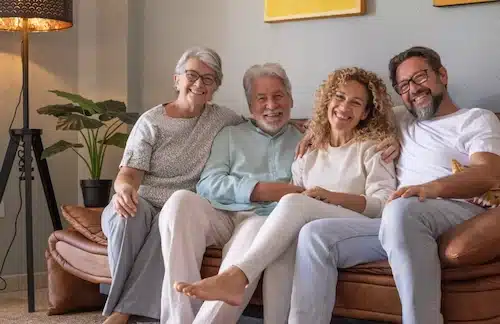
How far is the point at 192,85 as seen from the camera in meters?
3.07

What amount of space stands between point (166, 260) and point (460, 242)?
0.97 m

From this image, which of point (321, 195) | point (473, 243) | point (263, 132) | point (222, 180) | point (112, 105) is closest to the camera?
point (473, 243)

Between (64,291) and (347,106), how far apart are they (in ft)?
4.86

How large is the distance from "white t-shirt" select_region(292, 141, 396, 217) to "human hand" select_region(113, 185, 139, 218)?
0.62 m

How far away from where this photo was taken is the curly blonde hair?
2.78 meters

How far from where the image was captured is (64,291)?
10.8ft

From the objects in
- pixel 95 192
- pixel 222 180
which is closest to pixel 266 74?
pixel 222 180

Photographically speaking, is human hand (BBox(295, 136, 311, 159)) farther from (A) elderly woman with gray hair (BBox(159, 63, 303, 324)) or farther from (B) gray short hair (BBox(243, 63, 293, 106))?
(B) gray short hair (BBox(243, 63, 293, 106))

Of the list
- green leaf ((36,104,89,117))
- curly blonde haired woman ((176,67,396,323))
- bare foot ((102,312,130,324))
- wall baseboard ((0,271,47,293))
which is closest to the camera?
curly blonde haired woman ((176,67,396,323))

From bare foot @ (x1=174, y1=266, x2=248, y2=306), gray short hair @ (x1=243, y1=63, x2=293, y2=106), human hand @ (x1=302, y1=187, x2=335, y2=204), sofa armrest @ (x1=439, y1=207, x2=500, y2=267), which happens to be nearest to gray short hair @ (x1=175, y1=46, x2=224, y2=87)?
gray short hair @ (x1=243, y1=63, x2=293, y2=106)

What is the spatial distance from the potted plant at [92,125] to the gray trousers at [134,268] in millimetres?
852

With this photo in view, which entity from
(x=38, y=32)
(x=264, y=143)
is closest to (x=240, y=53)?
(x=264, y=143)

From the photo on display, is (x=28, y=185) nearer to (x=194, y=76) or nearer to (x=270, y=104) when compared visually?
(x=194, y=76)

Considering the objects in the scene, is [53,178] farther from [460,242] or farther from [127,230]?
[460,242]
